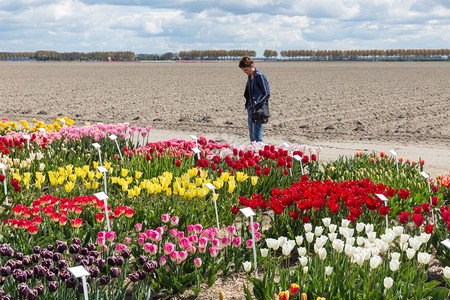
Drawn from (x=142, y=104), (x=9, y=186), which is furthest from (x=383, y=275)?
(x=142, y=104)

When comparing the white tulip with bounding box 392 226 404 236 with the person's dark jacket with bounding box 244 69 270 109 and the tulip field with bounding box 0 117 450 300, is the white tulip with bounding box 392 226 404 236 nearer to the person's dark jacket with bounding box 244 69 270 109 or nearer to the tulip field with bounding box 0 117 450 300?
the tulip field with bounding box 0 117 450 300

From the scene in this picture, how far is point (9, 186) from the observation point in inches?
277

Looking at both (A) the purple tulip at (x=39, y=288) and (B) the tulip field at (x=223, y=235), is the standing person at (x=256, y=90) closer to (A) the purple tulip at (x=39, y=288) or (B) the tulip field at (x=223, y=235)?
(B) the tulip field at (x=223, y=235)

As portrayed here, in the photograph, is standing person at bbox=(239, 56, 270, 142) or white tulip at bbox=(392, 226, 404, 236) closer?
white tulip at bbox=(392, 226, 404, 236)

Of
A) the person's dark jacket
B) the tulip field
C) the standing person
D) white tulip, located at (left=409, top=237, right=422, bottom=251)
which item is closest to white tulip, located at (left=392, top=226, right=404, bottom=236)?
the tulip field

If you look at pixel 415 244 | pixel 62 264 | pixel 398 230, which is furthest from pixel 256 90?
pixel 62 264

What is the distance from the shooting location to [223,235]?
6156 millimetres

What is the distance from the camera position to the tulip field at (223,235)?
155 inches

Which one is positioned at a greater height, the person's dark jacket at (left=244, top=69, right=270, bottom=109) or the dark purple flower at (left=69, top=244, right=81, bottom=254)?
the person's dark jacket at (left=244, top=69, right=270, bottom=109)

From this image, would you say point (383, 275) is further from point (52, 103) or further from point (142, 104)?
point (52, 103)

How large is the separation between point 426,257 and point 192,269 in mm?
1872

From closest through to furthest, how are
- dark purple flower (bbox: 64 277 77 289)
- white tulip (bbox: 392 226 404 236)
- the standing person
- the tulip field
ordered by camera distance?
dark purple flower (bbox: 64 277 77 289), the tulip field, white tulip (bbox: 392 226 404 236), the standing person

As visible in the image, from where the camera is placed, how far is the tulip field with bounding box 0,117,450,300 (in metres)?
3.94

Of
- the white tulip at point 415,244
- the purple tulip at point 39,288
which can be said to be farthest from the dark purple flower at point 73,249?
the white tulip at point 415,244
